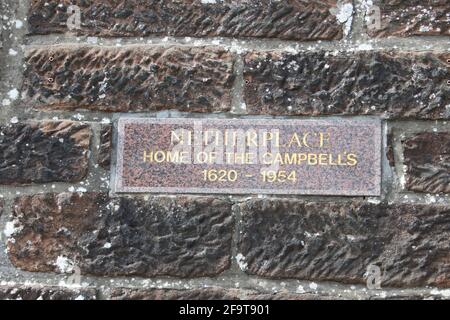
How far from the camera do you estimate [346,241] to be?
273 cm

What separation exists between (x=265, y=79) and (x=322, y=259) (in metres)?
0.65

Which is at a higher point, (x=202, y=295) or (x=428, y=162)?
(x=428, y=162)

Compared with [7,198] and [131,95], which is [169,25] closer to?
[131,95]

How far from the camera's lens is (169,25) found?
285 centimetres

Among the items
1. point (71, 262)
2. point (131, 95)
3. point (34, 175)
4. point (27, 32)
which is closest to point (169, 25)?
point (131, 95)

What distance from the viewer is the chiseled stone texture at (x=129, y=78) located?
2814 mm

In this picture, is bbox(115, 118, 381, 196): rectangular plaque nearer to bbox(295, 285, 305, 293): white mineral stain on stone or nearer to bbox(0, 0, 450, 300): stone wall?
bbox(0, 0, 450, 300): stone wall

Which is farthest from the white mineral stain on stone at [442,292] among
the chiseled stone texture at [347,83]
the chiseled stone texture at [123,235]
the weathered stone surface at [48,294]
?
the weathered stone surface at [48,294]

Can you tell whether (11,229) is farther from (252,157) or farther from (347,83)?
(347,83)

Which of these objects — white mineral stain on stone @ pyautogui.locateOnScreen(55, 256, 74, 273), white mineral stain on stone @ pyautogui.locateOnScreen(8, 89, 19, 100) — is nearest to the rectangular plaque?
white mineral stain on stone @ pyautogui.locateOnScreen(55, 256, 74, 273)

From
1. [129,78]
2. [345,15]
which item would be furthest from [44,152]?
[345,15]

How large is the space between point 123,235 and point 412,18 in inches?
49.2

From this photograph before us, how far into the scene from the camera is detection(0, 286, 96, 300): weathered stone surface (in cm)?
276

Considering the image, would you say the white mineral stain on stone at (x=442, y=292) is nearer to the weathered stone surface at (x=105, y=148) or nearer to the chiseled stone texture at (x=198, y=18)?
the chiseled stone texture at (x=198, y=18)
